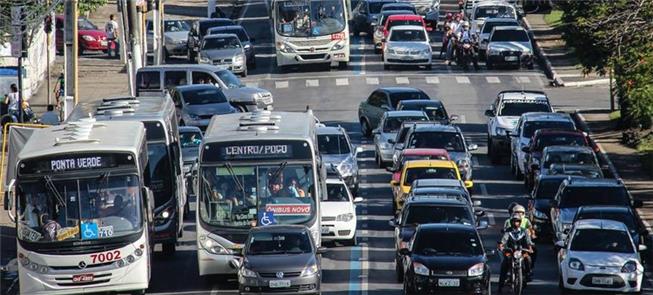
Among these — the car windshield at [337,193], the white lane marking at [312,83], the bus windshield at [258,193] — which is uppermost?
the bus windshield at [258,193]

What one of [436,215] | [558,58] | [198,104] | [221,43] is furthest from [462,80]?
[436,215]

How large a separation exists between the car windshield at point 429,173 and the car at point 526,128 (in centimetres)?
611

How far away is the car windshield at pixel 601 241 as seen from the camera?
109ft

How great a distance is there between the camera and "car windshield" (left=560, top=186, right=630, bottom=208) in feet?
126

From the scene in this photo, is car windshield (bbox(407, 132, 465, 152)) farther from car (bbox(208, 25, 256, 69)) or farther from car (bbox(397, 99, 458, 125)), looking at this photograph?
car (bbox(208, 25, 256, 69))

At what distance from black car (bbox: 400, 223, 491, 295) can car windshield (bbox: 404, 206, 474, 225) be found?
2.95 meters

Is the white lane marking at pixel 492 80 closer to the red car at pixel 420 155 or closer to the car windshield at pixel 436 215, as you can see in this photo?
the red car at pixel 420 155

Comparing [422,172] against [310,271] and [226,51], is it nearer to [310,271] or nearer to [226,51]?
[310,271]

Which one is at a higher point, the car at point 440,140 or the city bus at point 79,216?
the city bus at point 79,216

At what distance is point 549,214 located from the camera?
129 ft

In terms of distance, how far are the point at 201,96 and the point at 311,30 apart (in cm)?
1429

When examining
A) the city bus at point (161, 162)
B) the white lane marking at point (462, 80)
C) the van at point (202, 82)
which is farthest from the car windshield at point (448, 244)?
the white lane marking at point (462, 80)

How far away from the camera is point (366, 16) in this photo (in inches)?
3159

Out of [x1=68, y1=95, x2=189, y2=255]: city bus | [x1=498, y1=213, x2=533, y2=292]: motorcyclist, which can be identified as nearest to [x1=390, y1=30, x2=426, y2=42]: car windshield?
[x1=68, y1=95, x2=189, y2=255]: city bus
